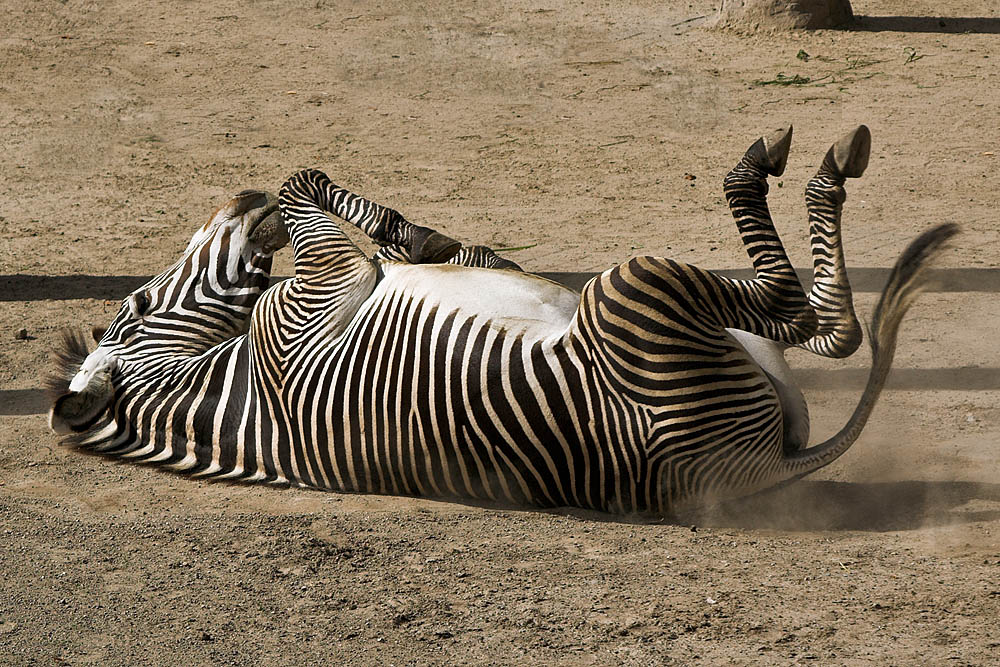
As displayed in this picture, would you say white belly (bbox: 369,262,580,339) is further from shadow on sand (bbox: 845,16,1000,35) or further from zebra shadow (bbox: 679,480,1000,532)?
shadow on sand (bbox: 845,16,1000,35)

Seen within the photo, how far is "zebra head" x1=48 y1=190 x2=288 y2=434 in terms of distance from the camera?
5.41 meters

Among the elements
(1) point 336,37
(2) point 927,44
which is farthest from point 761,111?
(1) point 336,37

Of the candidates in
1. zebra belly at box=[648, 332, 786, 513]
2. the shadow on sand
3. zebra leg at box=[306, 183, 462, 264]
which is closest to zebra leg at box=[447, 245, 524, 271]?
zebra leg at box=[306, 183, 462, 264]

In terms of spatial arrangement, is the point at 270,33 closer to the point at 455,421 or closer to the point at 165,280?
the point at 165,280

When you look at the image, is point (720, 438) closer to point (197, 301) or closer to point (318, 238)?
point (318, 238)

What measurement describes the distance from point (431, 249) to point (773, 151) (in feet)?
4.94

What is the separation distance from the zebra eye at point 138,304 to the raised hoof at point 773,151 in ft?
9.18

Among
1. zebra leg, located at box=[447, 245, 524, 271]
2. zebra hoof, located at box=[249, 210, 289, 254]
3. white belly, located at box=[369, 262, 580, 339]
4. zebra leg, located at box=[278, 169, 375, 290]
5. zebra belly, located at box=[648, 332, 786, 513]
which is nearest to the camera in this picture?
zebra belly, located at box=[648, 332, 786, 513]

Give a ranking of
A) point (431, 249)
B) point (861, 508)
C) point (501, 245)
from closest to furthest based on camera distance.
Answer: point (861, 508) < point (431, 249) < point (501, 245)

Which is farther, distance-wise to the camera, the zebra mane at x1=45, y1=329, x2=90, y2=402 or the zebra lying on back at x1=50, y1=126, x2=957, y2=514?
the zebra mane at x1=45, y1=329, x2=90, y2=402

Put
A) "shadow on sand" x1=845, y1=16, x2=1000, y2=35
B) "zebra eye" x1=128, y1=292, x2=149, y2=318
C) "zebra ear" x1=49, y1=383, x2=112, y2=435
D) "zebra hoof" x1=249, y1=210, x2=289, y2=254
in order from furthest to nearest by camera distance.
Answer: "shadow on sand" x1=845, y1=16, x2=1000, y2=35
"zebra hoof" x1=249, y1=210, x2=289, y2=254
"zebra eye" x1=128, y1=292, x2=149, y2=318
"zebra ear" x1=49, y1=383, x2=112, y2=435

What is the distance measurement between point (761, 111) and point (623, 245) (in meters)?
2.99

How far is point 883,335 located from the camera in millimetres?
4703

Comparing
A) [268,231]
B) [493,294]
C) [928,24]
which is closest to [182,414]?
[268,231]
